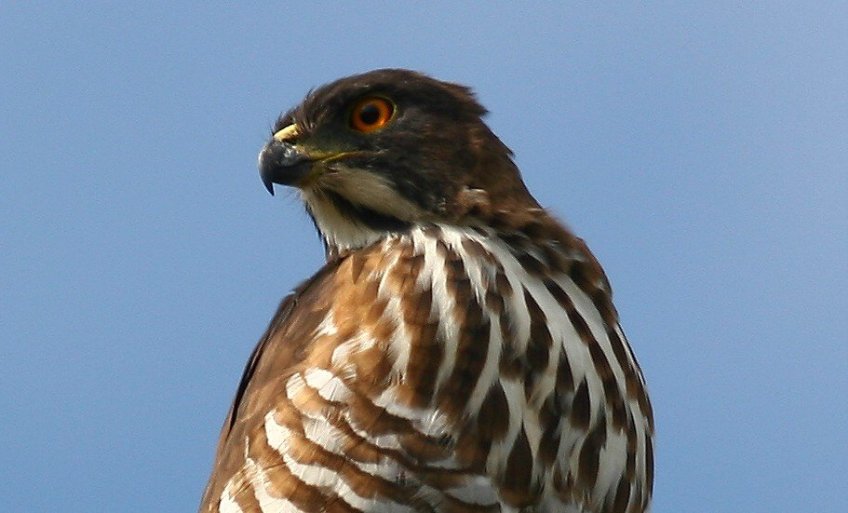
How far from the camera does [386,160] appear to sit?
571cm

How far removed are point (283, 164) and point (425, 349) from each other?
1201mm

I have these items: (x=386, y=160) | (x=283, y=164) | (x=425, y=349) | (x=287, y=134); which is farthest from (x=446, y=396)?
(x=287, y=134)

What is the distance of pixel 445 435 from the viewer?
4820mm

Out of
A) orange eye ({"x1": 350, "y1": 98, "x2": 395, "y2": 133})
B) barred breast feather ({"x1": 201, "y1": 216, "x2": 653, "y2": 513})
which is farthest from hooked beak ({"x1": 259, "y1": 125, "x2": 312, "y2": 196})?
barred breast feather ({"x1": 201, "y1": 216, "x2": 653, "y2": 513})

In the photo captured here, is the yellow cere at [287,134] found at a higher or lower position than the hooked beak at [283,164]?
higher

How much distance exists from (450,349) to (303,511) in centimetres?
72

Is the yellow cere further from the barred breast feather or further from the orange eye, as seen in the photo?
the barred breast feather

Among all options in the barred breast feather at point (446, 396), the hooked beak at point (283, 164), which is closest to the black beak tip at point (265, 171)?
the hooked beak at point (283, 164)

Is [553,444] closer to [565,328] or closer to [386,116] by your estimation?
[565,328]

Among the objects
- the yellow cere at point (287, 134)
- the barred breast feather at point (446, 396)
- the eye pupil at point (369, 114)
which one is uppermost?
the eye pupil at point (369, 114)

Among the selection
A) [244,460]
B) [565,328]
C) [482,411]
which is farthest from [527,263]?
[244,460]

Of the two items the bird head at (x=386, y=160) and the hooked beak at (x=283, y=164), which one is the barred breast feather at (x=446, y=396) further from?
the hooked beak at (x=283, y=164)

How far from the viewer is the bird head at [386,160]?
18.5 ft

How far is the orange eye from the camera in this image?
19.1 feet
